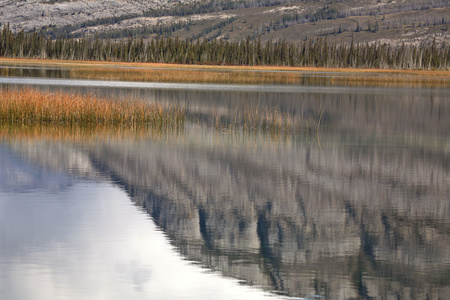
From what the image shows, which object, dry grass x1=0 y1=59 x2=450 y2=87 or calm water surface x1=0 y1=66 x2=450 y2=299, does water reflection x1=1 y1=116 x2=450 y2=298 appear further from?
dry grass x1=0 y1=59 x2=450 y2=87

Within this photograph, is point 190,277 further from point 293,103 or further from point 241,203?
point 293,103

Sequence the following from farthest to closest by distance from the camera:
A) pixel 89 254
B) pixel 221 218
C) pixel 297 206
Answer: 1. pixel 297 206
2. pixel 221 218
3. pixel 89 254

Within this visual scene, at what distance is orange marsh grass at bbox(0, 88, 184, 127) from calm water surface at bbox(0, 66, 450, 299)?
2675mm

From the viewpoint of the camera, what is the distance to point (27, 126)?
1168 inches

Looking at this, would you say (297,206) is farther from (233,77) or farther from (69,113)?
(233,77)

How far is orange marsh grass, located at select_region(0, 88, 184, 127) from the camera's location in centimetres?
3044

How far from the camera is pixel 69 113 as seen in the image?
30.7m

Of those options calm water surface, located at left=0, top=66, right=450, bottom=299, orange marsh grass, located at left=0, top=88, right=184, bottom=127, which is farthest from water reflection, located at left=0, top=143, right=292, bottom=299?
orange marsh grass, located at left=0, top=88, right=184, bottom=127

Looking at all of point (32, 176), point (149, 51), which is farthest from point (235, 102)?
point (149, 51)

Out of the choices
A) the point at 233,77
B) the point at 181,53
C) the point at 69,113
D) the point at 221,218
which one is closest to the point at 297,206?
the point at 221,218

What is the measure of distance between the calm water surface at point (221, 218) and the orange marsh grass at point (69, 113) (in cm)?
267

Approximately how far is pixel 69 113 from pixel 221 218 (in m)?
17.8

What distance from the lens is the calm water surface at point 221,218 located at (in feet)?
33.8

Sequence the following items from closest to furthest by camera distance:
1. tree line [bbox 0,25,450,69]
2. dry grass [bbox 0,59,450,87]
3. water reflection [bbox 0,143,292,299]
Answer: water reflection [bbox 0,143,292,299] < dry grass [bbox 0,59,450,87] < tree line [bbox 0,25,450,69]
